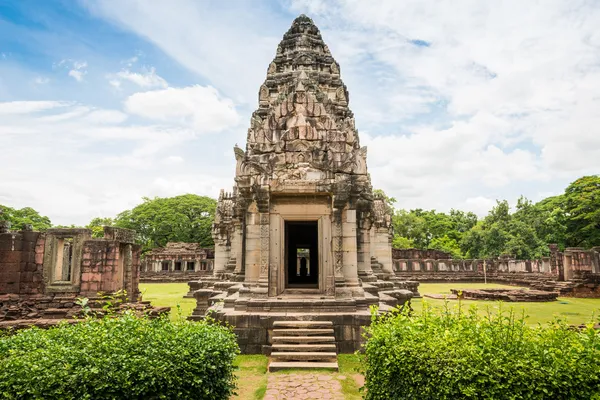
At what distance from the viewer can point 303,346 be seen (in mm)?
8141

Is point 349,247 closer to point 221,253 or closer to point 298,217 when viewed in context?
point 298,217

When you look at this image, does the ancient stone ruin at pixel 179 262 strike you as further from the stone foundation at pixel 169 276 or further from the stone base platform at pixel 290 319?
the stone base platform at pixel 290 319

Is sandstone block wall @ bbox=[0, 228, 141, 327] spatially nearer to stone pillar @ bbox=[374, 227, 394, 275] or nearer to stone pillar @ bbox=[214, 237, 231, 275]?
stone pillar @ bbox=[214, 237, 231, 275]

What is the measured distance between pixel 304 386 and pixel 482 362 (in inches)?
134

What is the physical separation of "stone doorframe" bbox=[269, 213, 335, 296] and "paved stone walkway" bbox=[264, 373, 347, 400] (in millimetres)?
2794

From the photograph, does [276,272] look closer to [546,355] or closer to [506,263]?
[546,355]

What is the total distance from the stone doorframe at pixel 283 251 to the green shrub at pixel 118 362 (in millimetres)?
4452

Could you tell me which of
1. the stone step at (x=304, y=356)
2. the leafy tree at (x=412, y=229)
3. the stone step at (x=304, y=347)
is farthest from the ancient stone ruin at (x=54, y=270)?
the leafy tree at (x=412, y=229)

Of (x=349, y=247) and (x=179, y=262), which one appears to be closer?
(x=349, y=247)

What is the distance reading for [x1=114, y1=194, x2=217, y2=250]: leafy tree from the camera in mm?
55312

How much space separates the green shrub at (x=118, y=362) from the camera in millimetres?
3896

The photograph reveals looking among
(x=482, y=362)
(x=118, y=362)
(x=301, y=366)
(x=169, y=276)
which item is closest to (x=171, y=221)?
(x=169, y=276)

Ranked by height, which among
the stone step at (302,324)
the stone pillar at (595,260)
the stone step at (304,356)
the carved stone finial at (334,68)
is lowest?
the stone step at (304,356)

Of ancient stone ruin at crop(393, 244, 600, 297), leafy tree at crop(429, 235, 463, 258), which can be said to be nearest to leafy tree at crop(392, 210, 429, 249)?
leafy tree at crop(429, 235, 463, 258)
